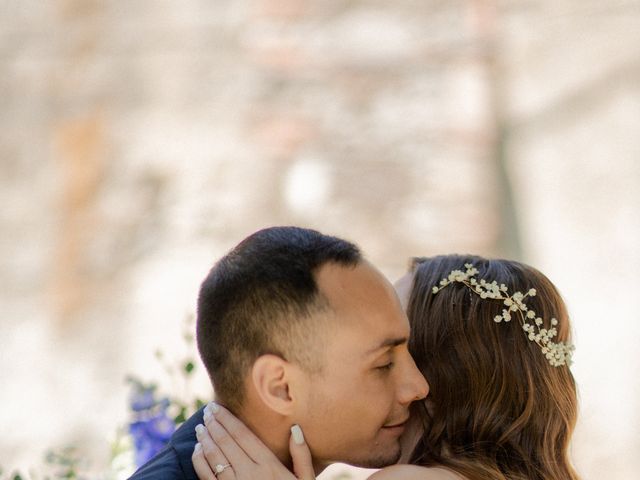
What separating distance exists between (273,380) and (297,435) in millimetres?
136

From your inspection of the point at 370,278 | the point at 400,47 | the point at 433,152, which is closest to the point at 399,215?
the point at 433,152

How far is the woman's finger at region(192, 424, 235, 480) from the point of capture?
2135mm

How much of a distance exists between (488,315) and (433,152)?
83.3 inches

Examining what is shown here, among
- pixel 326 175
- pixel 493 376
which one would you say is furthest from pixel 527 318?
pixel 326 175

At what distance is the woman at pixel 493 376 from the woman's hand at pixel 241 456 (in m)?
0.35

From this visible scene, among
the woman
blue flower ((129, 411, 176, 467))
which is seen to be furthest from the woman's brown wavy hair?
blue flower ((129, 411, 176, 467))

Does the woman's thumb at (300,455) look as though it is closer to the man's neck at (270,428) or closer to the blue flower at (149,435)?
the man's neck at (270,428)

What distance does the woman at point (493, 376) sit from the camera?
244 centimetres

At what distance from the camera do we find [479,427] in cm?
245

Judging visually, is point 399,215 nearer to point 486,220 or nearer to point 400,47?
point 486,220

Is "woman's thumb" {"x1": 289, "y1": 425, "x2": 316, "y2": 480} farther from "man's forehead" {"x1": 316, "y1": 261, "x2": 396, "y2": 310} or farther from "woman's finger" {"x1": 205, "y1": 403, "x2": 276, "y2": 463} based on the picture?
"man's forehead" {"x1": 316, "y1": 261, "x2": 396, "y2": 310}

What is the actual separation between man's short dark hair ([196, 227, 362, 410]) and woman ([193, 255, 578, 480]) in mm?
454

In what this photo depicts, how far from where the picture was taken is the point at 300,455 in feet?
7.09

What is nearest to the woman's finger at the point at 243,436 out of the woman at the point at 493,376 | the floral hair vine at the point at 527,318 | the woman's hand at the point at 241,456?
the woman's hand at the point at 241,456
